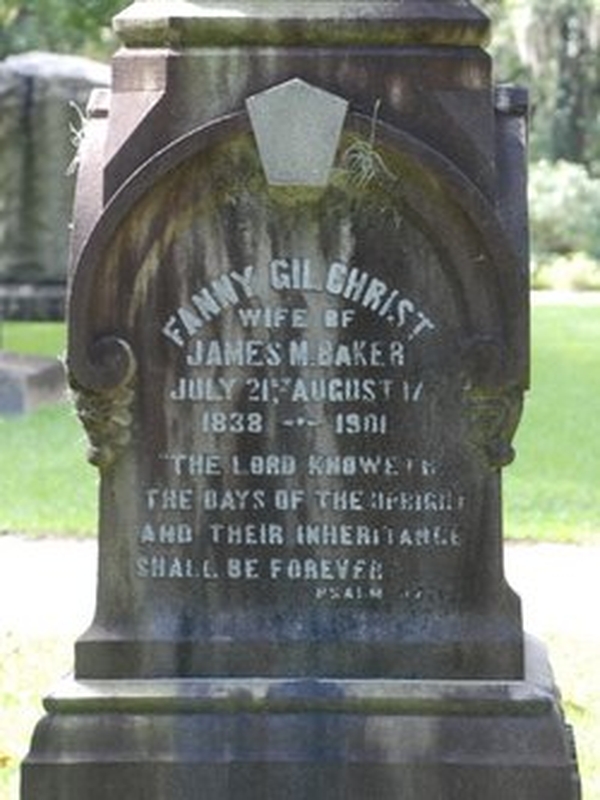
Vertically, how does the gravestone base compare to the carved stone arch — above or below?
below

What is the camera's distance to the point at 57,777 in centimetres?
676

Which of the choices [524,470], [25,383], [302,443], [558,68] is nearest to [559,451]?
[524,470]

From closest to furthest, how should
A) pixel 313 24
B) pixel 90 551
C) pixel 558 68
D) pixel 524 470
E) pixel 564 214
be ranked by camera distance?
pixel 313 24 < pixel 90 551 < pixel 524 470 < pixel 564 214 < pixel 558 68

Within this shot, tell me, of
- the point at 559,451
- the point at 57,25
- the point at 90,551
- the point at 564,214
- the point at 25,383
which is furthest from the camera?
the point at 564,214

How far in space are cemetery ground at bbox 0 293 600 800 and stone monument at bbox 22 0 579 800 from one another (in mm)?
1190

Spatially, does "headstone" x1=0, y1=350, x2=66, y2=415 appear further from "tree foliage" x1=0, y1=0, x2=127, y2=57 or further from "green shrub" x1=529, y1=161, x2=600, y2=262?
"green shrub" x1=529, y1=161, x2=600, y2=262

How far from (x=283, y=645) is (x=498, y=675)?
→ 1.80ft

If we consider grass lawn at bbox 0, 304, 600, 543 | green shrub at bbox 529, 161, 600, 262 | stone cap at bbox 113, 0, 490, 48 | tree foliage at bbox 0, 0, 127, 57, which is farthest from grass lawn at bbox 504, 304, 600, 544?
green shrub at bbox 529, 161, 600, 262

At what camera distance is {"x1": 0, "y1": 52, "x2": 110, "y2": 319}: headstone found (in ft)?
87.5

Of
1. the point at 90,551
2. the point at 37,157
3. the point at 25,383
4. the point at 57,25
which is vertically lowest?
the point at 90,551

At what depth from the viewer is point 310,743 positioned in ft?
22.1

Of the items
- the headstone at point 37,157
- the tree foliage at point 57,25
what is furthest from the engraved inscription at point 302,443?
the headstone at point 37,157

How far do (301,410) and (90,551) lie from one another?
21.8 feet

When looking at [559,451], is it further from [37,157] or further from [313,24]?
[313,24]
